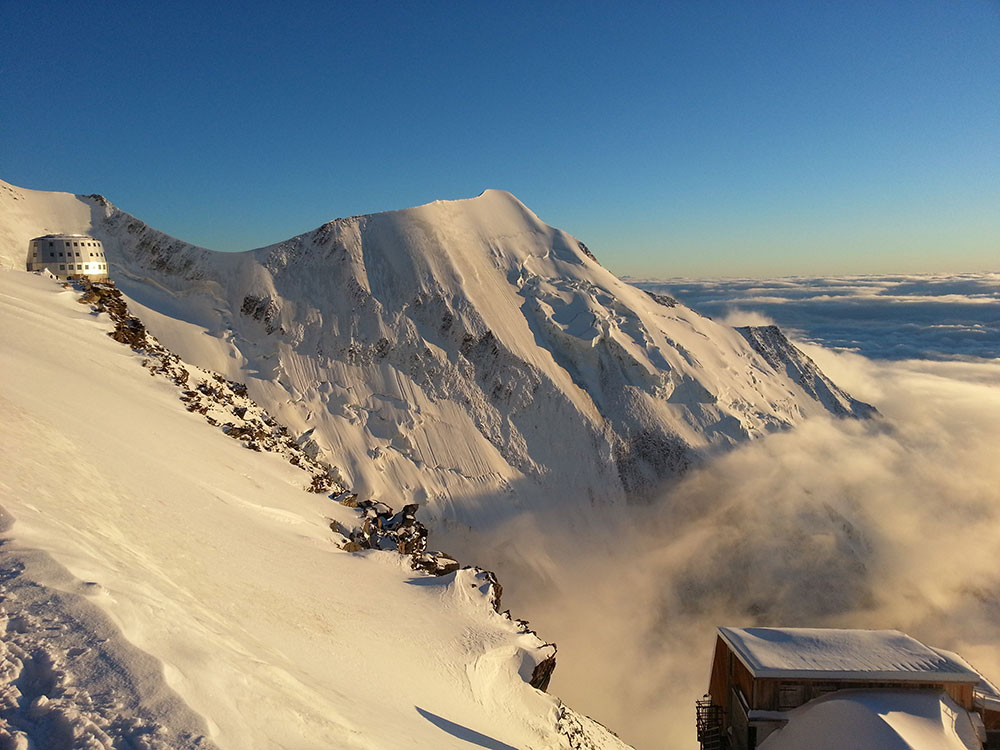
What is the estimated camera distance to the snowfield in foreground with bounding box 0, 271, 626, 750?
16.2ft

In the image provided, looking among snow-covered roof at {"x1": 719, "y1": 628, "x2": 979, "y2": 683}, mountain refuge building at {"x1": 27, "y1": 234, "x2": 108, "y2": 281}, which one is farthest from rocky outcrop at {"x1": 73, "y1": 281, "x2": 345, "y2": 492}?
snow-covered roof at {"x1": 719, "y1": 628, "x2": 979, "y2": 683}

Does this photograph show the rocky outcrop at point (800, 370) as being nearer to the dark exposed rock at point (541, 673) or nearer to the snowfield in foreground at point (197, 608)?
the dark exposed rock at point (541, 673)

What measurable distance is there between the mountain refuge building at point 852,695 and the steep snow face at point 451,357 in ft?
96.6

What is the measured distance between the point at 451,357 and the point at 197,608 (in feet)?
143

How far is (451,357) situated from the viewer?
51.3 metres

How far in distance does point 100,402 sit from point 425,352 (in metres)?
35.4

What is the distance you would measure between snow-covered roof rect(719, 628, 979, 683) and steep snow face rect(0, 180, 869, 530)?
1155 inches

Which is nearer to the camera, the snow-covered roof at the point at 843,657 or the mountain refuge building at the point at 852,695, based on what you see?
the mountain refuge building at the point at 852,695

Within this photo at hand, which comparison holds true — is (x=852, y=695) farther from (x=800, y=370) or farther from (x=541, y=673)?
(x=800, y=370)

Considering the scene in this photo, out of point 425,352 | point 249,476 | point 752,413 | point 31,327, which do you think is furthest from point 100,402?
point 752,413

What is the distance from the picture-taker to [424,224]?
5822cm

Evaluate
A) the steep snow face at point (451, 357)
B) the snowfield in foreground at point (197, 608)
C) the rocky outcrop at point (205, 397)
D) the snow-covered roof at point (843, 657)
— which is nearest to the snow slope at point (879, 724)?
the snow-covered roof at point (843, 657)

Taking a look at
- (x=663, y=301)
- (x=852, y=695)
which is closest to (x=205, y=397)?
(x=852, y=695)

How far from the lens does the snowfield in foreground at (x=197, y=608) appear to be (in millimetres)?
4949
